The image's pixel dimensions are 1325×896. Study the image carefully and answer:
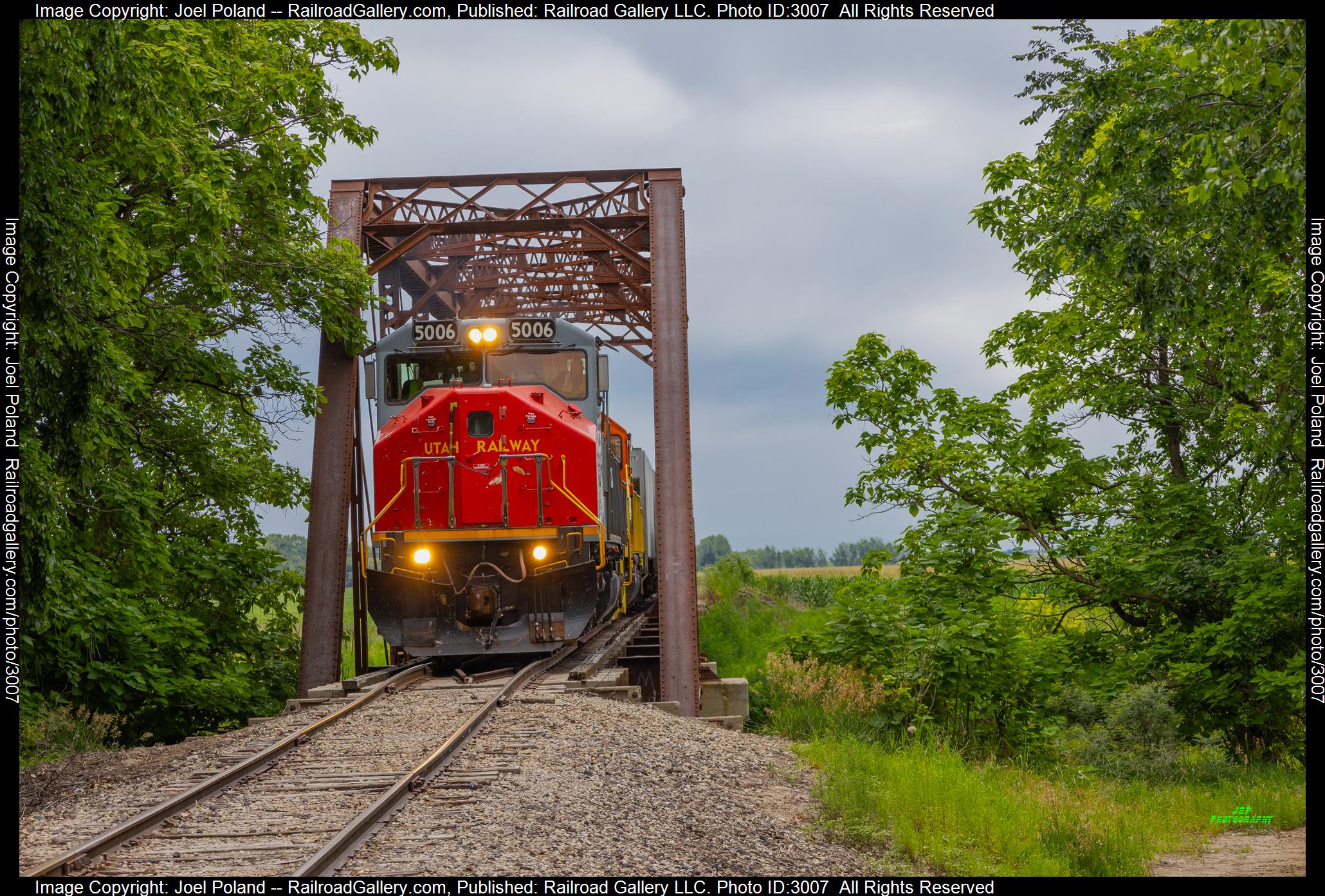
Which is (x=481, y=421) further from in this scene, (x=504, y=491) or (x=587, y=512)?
(x=587, y=512)

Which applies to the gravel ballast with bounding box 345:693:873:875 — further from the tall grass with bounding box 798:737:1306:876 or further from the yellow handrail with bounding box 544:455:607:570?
the yellow handrail with bounding box 544:455:607:570

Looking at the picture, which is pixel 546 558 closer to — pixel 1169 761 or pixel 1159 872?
pixel 1169 761

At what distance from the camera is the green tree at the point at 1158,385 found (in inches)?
273

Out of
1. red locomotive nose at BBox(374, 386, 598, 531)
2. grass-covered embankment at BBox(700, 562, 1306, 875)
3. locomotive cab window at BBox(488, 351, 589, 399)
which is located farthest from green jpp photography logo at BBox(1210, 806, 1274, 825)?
locomotive cab window at BBox(488, 351, 589, 399)

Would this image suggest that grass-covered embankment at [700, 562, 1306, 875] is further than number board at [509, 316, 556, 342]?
No

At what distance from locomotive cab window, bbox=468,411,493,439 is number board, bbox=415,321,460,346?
4.01 ft

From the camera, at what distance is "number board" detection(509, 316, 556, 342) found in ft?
45.3

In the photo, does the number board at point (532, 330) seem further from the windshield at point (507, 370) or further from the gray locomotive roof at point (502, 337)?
the windshield at point (507, 370)

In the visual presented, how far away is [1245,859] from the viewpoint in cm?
657

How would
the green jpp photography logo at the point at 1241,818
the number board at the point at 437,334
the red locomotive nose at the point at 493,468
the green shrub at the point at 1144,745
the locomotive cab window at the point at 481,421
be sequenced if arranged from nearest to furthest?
1. the green jpp photography logo at the point at 1241,818
2. the green shrub at the point at 1144,745
3. the red locomotive nose at the point at 493,468
4. the locomotive cab window at the point at 481,421
5. the number board at the point at 437,334

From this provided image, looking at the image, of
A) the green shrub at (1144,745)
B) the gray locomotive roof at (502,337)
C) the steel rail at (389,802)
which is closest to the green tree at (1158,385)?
the green shrub at (1144,745)

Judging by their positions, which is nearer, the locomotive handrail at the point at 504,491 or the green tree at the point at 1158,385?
the green tree at the point at 1158,385

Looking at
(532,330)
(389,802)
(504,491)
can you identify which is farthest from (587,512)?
(389,802)

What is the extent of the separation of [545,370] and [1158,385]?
8562 mm
